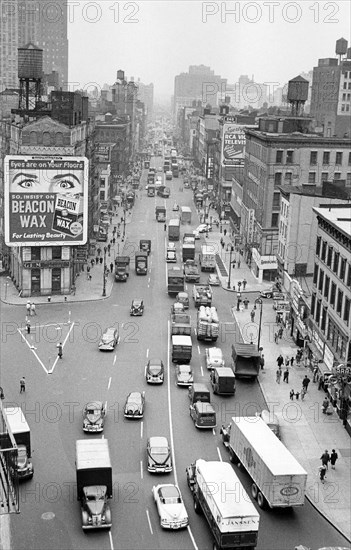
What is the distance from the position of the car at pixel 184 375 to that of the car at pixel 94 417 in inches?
288

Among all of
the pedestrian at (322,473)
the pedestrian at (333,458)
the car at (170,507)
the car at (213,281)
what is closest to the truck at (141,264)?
the car at (213,281)

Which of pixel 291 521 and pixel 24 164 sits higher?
pixel 24 164

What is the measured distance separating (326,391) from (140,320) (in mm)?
19812

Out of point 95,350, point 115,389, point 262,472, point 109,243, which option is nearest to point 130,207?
point 109,243

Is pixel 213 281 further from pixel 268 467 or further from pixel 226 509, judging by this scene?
pixel 226 509

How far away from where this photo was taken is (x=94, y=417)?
38875 mm

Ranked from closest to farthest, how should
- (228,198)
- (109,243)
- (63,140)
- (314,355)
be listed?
1. (314,355)
2. (63,140)
3. (109,243)
4. (228,198)

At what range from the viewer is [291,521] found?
3072 cm

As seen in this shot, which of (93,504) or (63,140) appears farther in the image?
(63,140)

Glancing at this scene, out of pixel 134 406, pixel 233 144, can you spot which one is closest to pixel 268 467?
pixel 134 406

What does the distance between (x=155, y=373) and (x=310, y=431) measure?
36.3 feet

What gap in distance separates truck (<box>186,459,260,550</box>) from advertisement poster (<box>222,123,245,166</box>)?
3446 inches

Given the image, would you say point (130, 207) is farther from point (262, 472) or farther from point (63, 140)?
point (262, 472)

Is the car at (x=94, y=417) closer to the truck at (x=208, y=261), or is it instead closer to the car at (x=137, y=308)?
the car at (x=137, y=308)
